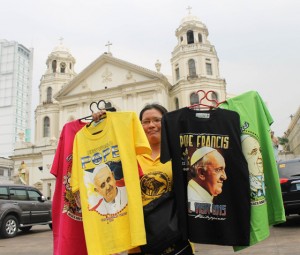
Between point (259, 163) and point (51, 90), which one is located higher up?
point (51, 90)

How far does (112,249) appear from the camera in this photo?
258 cm

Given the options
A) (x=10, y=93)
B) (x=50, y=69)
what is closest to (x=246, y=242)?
(x=50, y=69)

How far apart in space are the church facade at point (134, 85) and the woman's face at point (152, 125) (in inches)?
1293

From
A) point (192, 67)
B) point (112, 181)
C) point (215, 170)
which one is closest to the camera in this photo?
point (215, 170)

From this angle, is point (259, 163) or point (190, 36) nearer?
point (259, 163)

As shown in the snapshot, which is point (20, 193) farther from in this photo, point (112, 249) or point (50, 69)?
point (50, 69)

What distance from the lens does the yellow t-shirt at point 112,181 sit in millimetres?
2553

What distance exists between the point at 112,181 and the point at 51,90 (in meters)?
44.8

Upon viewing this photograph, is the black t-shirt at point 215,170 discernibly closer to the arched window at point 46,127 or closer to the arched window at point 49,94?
the arched window at point 46,127

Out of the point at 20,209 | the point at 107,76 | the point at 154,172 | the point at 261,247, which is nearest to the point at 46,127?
the point at 107,76

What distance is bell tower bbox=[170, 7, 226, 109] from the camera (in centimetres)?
3731

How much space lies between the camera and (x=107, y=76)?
127 feet

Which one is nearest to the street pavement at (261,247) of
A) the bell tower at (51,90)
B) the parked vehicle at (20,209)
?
the parked vehicle at (20,209)

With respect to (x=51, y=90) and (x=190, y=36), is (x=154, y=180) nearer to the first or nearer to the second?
(x=190, y=36)
